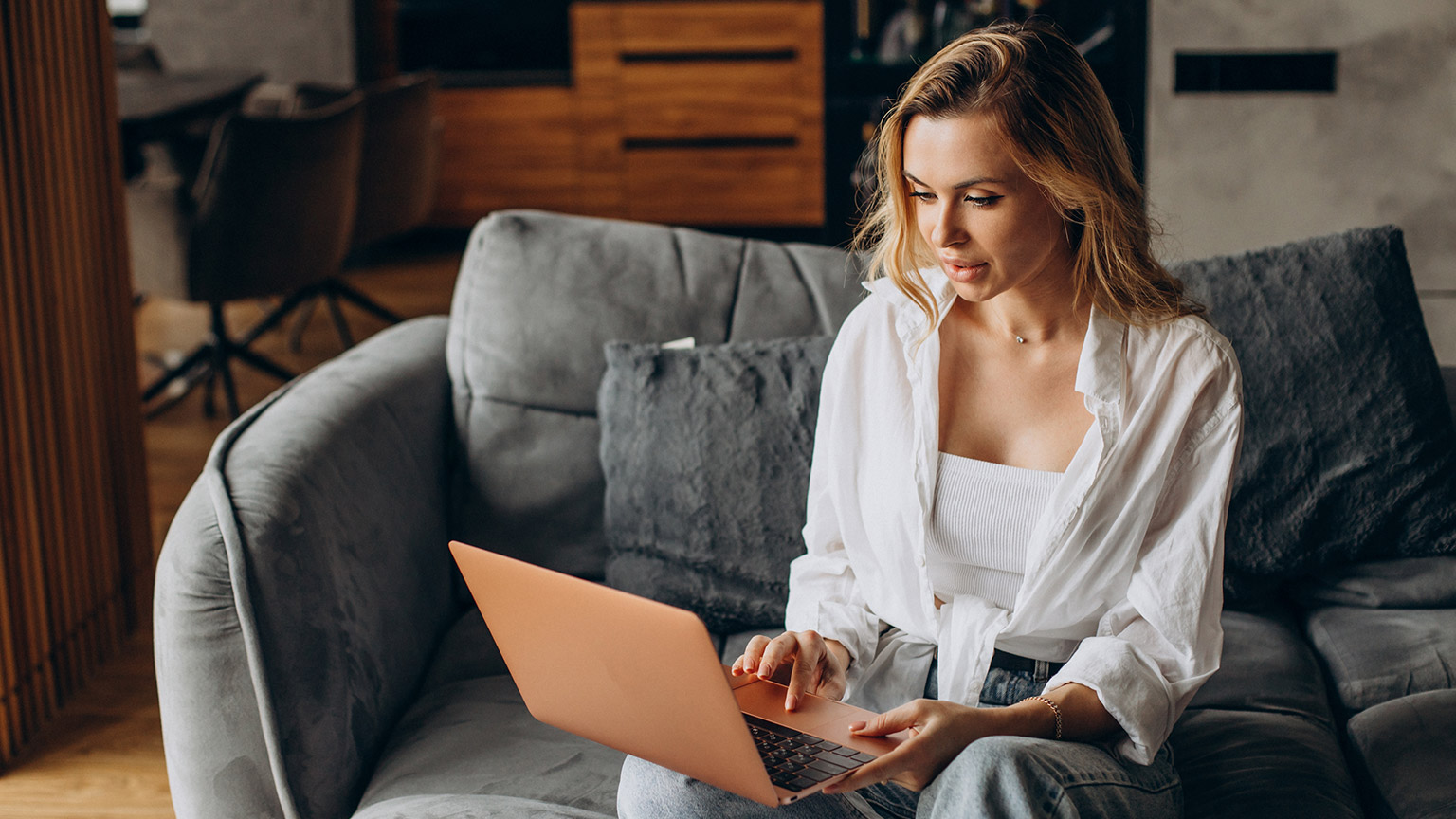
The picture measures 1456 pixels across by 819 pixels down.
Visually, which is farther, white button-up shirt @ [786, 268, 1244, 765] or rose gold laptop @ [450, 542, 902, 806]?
white button-up shirt @ [786, 268, 1244, 765]

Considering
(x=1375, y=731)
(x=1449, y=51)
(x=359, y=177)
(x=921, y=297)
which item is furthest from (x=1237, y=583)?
(x=359, y=177)

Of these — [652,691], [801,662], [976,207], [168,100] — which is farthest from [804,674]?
[168,100]

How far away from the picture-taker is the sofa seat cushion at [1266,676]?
1456 millimetres

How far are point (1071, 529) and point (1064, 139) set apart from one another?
37cm

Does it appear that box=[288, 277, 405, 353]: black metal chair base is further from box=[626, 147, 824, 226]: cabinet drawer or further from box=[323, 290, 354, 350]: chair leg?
box=[626, 147, 824, 226]: cabinet drawer

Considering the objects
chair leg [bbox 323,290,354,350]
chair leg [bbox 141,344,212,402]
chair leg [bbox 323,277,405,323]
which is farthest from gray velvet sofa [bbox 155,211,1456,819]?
chair leg [bbox 323,277,405,323]

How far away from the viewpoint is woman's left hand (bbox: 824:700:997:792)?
3.35 ft

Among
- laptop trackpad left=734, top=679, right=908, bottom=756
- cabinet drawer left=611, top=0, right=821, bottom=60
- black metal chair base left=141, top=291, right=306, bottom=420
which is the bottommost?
black metal chair base left=141, top=291, right=306, bottom=420

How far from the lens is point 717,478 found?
1.63 m

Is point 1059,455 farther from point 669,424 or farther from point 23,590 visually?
point 23,590

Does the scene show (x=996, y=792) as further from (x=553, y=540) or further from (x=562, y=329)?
(x=562, y=329)

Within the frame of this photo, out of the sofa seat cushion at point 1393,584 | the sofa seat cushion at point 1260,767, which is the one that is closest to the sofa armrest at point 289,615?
the sofa seat cushion at point 1260,767

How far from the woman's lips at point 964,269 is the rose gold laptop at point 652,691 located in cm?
42

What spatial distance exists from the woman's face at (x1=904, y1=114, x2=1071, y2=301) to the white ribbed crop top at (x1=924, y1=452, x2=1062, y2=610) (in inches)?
7.3
